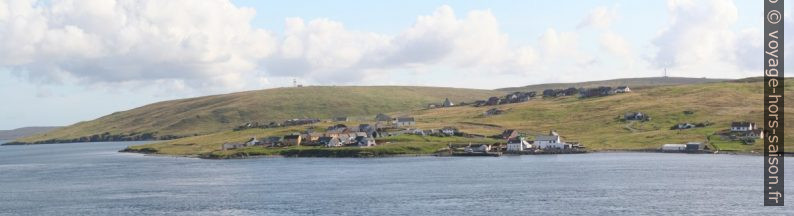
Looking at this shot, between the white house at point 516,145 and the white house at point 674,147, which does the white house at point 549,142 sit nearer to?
the white house at point 516,145

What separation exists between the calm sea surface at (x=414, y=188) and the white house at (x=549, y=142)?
22941mm

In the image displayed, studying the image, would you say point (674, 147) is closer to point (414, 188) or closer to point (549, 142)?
point (549, 142)

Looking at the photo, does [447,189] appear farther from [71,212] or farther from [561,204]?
[71,212]

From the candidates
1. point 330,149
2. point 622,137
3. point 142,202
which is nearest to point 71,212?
point 142,202

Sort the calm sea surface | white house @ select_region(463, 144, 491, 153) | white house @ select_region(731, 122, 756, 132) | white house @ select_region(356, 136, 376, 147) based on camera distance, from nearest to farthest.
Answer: the calm sea surface, white house @ select_region(463, 144, 491, 153), white house @ select_region(731, 122, 756, 132), white house @ select_region(356, 136, 376, 147)

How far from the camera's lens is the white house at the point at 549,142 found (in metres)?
182

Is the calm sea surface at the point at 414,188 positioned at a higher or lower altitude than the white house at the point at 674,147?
lower

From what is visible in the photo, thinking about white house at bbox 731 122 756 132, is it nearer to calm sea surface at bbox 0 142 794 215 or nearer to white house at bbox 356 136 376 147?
calm sea surface at bbox 0 142 794 215

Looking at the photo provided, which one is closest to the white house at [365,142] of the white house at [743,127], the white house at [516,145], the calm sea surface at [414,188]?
the calm sea surface at [414,188]

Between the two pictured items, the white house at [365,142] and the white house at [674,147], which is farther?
the white house at [365,142]

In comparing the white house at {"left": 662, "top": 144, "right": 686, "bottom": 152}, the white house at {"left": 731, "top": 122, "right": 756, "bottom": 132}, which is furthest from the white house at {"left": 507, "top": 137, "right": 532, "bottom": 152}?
the white house at {"left": 731, "top": 122, "right": 756, "bottom": 132}

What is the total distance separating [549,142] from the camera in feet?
607

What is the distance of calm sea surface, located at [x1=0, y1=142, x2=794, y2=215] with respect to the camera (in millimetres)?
87438

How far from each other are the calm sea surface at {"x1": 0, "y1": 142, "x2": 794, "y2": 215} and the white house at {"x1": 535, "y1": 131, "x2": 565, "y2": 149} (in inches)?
903
